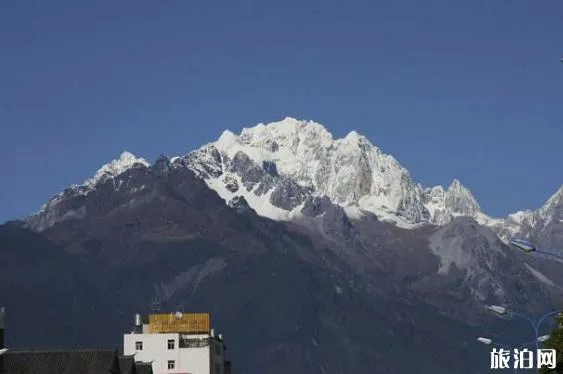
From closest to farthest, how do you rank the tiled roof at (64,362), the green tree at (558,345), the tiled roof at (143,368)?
the green tree at (558,345) < the tiled roof at (64,362) < the tiled roof at (143,368)

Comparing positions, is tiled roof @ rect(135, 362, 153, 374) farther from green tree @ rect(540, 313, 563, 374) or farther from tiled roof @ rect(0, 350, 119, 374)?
green tree @ rect(540, 313, 563, 374)

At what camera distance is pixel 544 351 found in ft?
404

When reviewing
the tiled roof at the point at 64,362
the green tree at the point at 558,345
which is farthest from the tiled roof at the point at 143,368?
the green tree at the point at 558,345

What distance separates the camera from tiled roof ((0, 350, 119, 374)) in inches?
6206

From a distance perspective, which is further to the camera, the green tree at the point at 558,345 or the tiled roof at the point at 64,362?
the tiled roof at the point at 64,362

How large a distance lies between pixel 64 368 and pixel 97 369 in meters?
3.40

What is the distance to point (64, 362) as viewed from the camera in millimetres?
159000

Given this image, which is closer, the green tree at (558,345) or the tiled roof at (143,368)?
the green tree at (558,345)

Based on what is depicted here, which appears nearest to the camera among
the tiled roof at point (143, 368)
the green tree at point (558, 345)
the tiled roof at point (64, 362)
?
the green tree at point (558, 345)

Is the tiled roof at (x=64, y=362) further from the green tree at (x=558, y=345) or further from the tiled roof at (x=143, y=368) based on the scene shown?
the green tree at (x=558, y=345)

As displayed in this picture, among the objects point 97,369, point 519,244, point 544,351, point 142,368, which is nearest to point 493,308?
point 544,351

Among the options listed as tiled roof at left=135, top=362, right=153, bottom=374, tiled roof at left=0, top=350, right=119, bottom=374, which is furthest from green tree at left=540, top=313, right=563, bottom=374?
tiled roof at left=135, top=362, right=153, bottom=374

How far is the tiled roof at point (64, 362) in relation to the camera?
6206 inches

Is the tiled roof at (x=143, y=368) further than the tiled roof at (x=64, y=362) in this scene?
Yes
